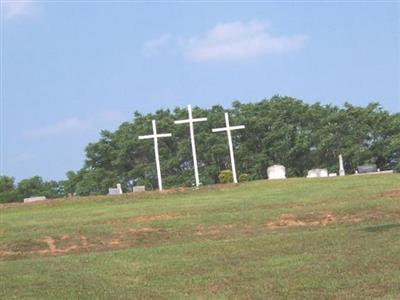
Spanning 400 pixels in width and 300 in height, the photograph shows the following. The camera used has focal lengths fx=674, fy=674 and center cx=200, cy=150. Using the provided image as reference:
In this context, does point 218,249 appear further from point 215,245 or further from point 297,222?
point 297,222

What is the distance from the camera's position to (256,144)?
63.8 m

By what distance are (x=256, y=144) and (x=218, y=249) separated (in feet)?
167

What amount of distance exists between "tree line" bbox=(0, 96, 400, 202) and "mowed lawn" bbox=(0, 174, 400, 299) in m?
35.9

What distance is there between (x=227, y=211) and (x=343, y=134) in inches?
1703

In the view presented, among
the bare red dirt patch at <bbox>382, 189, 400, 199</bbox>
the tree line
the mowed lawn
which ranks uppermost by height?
the tree line

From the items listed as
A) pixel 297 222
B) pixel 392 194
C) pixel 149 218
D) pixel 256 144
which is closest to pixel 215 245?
pixel 297 222

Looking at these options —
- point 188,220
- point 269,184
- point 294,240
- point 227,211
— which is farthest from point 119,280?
point 269,184

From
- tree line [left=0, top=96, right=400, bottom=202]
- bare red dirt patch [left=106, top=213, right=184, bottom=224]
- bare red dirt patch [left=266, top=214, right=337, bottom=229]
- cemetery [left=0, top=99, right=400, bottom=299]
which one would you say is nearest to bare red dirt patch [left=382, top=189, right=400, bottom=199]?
cemetery [left=0, top=99, right=400, bottom=299]

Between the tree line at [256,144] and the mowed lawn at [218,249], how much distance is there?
118 feet

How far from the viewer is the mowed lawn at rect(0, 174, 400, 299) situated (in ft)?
Answer: 29.8

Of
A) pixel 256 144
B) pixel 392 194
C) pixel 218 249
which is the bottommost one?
pixel 218 249

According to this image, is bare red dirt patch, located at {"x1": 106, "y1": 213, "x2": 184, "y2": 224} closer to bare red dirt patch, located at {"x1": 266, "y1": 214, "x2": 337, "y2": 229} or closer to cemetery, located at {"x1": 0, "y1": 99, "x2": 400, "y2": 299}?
cemetery, located at {"x1": 0, "y1": 99, "x2": 400, "y2": 299}

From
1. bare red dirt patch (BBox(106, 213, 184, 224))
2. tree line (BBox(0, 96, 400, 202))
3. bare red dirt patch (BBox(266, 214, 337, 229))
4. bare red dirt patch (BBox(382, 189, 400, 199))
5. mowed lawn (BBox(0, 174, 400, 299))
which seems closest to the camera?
mowed lawn (BBox(0, 174, 400, 299))

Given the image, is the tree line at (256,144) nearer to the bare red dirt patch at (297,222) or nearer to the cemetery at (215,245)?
the cemetery at (215,245)
